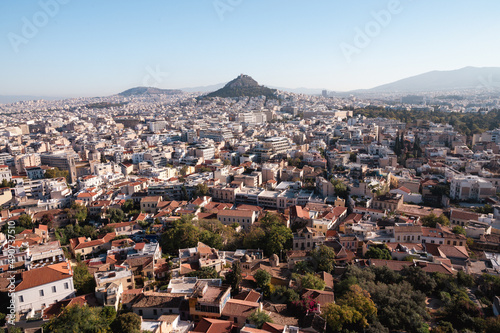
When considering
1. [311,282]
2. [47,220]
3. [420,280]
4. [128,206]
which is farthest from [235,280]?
[47,220]

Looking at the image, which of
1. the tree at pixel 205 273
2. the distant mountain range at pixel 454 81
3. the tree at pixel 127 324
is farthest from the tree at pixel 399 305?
the distant mountain range at pixel 454 81

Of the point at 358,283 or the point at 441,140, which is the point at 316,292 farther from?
the point at 441,140

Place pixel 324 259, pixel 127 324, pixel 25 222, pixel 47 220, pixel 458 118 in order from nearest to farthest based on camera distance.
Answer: pixel 127 324 < pixel 324 259 < pixel 25 222 < pixel 47 220 < pixel 458 118

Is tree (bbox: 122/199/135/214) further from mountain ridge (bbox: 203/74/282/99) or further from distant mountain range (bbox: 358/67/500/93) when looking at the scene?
distant mountain range (bbox: 358/67/500/93)

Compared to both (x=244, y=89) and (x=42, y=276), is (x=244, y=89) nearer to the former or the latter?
(x=244, y=89)

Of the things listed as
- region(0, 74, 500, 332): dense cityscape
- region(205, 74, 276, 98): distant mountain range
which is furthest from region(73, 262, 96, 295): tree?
region(205, 74, 276, 98): distant mountain range
